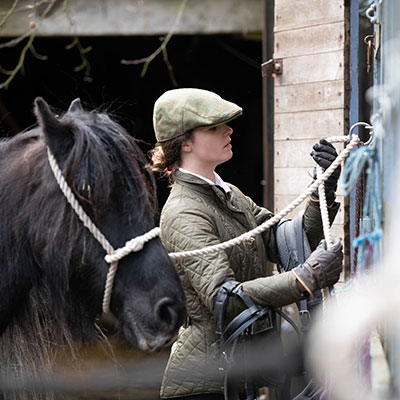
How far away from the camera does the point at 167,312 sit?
1763 mm

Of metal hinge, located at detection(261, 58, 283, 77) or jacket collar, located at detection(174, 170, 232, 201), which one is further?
metal hinge, located at detection(261, 58, 283, 77)

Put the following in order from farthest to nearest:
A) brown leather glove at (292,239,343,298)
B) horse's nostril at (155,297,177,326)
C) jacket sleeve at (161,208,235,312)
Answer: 1. jacket sleeve at (161,208,235,312)
2. brown leather glove at (292,239,343,298)
3. horse's nostril at (155,297,177,326)

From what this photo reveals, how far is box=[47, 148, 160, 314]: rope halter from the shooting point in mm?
1785

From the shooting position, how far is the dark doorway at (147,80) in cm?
606

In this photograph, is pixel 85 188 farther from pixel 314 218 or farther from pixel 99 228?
pixel 314 218

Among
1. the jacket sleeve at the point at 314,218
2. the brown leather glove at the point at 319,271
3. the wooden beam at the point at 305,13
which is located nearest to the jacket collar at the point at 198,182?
the jacket sleeve at the point at 314,218

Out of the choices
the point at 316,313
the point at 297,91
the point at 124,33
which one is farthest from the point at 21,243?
the point at 124,33

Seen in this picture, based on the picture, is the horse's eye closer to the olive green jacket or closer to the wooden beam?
the olive green jacket

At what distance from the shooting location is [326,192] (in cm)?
227

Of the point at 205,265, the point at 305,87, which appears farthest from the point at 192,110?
the point at 305,87

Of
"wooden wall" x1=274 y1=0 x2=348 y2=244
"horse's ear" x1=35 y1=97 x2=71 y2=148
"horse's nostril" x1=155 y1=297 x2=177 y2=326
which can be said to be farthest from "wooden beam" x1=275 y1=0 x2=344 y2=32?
"horse's nostril" x1=155 y1=297 x2=177 y2=326

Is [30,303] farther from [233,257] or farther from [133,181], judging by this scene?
[233,257]

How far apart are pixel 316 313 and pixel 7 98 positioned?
191 inches

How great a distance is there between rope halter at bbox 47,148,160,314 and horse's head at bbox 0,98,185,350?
0.02 m
